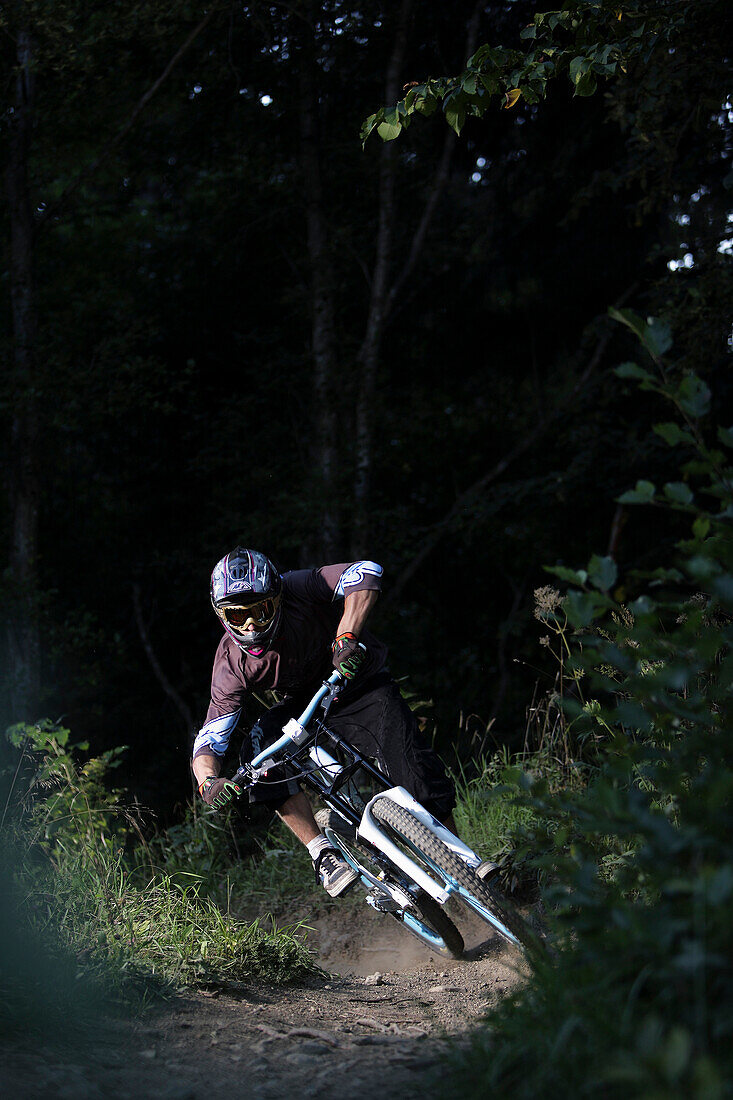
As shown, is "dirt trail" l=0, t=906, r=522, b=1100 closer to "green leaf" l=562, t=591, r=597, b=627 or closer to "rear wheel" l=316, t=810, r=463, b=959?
"rear wheel" l=316, t=810, r=463, b=959

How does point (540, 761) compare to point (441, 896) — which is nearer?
point (441, 896)

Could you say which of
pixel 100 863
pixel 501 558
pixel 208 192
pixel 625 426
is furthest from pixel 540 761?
pixel 208 192

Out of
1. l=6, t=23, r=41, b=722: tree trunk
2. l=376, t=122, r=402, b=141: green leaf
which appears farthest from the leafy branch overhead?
l=6, t=23, r=41, b=722: tree trunk

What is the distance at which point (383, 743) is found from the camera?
178 inches

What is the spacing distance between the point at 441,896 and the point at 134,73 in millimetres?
10665

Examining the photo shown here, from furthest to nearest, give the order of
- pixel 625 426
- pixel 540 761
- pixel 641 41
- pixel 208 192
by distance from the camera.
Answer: pixel 208 192, pixel 625 426, pixel 540 761, pixel 641 41

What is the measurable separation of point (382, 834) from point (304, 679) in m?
0.90

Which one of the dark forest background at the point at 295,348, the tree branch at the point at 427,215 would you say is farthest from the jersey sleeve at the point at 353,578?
the tree branch at the point at 427,215

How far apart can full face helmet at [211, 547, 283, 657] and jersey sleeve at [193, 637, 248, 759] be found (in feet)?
0.72

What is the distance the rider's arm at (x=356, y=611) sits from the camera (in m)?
4.38

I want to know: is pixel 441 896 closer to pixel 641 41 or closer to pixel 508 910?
pixel 508 910

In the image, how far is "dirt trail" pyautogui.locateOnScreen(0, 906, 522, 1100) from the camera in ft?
9.26


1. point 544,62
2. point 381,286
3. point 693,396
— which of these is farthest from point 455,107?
point 381,286

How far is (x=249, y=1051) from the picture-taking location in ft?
10.5
